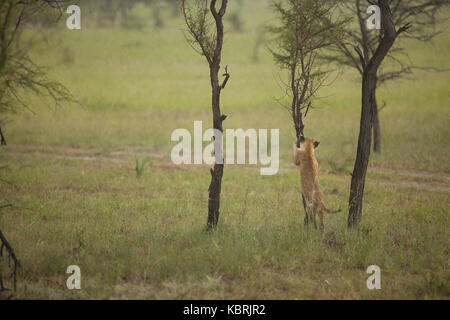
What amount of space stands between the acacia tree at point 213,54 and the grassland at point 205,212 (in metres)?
0.63

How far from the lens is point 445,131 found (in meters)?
18.3

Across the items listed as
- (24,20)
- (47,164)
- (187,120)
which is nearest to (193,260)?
(24,20)

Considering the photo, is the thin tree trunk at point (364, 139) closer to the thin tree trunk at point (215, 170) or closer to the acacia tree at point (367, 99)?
the acacia tree at point (367, 99)

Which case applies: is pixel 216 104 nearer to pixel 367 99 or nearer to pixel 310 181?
pixel 310 181

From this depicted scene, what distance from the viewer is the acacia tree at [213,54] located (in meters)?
7.12

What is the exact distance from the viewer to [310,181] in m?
7.27

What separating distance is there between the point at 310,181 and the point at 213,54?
256 cm

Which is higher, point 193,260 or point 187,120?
point 187,120

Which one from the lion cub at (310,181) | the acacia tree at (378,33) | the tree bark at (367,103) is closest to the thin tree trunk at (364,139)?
the tree bark at (367,103)

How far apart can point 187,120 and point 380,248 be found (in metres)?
17.1

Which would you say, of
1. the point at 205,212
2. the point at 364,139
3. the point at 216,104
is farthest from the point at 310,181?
the point at 205,212

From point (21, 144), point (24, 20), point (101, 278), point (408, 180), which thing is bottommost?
point (101, 278)

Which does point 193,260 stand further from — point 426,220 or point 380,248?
point 426,220

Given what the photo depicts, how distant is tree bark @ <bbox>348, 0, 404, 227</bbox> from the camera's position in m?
7.14
